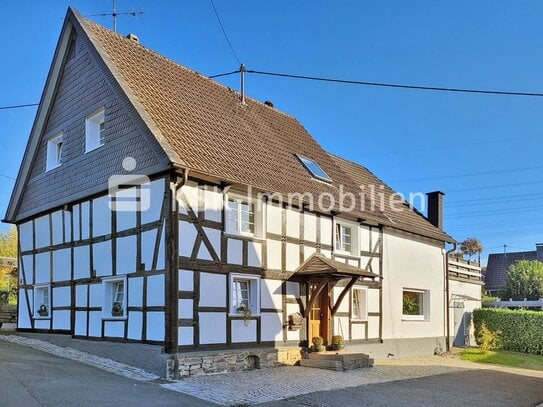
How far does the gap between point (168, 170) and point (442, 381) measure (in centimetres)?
807

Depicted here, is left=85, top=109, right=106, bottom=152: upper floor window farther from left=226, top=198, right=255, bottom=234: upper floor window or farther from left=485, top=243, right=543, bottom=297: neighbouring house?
left=485, top=243, right=543, bottom=297: neighbouring house

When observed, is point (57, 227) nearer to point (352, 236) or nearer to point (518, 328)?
point (352, 236)

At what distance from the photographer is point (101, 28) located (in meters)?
15.7

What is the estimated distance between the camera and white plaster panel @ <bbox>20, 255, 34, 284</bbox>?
1708 centimetres

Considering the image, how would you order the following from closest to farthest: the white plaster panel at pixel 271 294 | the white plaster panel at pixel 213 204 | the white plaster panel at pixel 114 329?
the white plaster panel at pixel 213 204 → the white plaster panel at pixel 114 329 → the white plaster panel at pixel 271 294

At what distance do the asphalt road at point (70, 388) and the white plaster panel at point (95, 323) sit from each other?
1218 mm

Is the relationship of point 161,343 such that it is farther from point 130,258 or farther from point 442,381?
point 442,381

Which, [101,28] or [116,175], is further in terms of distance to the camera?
[101,28]

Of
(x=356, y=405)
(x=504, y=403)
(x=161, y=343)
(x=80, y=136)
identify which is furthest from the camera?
(x=80, y=136)

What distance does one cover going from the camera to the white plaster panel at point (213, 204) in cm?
1302

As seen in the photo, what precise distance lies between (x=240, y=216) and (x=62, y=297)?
5460 mm

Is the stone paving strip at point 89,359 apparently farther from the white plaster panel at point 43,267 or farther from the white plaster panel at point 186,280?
the white plaster panel at point 186,280

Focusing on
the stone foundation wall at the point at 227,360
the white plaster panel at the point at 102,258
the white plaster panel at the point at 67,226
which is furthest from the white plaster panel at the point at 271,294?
the white plaster panel at the point at 67,226

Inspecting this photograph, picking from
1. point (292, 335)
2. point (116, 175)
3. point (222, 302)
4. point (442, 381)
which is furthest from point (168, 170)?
point (442, 381)
